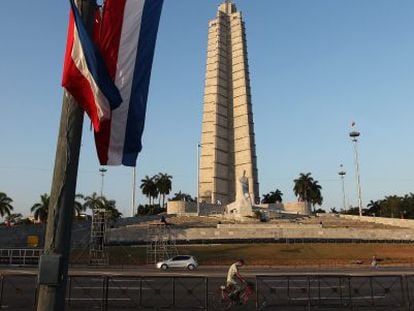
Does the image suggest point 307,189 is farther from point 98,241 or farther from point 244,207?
point 98,241

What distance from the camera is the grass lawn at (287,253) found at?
1672 inches

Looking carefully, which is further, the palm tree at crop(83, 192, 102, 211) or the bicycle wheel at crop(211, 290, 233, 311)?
the palm tree at crop(83, 192, 102, 211)

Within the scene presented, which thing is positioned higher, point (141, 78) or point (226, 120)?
point (226, 120)

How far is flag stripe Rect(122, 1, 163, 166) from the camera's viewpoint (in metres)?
6.02

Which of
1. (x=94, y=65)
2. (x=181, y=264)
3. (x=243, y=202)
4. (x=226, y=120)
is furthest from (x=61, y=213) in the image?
(x=226, y=120)

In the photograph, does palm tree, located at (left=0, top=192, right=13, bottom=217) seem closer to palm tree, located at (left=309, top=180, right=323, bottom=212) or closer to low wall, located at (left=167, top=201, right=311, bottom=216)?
low wall, located at (left=167, top=201, right=311, bottom=216)

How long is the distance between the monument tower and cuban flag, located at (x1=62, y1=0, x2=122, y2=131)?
291ft

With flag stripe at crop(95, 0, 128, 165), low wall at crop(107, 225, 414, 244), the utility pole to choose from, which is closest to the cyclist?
flag stripe at crop(95, 0, 128, 165)

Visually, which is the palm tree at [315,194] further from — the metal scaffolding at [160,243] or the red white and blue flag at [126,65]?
the red white and blue flag at [126,65]

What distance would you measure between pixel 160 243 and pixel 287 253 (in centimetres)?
1382

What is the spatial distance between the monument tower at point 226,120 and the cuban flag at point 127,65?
88.1 meters

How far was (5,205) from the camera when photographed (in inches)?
3735

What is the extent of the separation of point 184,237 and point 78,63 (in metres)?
51.4

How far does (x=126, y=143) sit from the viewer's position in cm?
617
